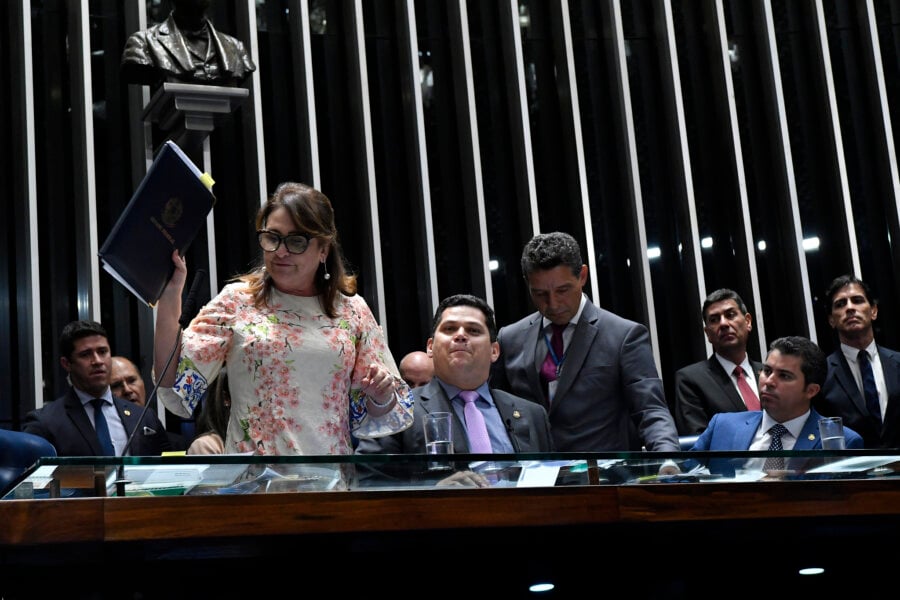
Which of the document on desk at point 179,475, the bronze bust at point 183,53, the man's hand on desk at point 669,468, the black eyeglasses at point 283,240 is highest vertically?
the bronze bust at point 183,53

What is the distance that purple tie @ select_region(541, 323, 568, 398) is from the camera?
3.26 metres

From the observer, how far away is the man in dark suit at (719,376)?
4.53 metres

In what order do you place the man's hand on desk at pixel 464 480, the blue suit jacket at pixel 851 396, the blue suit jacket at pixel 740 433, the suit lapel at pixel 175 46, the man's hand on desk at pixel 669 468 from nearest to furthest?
the man's hand on desk at pixel 464 480 < the man's hand on desk at pixel 669 468 < the blue suit jacket at pixel 740 433 < the blue suit jacket at pixel 851 396 < the suit lapel at pixel 175 46

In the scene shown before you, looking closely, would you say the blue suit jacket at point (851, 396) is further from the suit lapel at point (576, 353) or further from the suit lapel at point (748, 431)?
the suit lapel at point (576, 353)

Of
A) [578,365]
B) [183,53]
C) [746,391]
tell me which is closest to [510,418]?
[578,365]

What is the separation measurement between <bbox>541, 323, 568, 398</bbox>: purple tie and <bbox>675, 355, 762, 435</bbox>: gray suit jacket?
135 centimetres

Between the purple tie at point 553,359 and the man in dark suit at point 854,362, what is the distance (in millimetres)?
1644

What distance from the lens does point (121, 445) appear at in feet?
14.3

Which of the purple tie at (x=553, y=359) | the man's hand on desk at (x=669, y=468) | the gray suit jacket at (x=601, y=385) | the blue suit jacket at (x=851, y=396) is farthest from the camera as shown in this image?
the blue suit jacket at (x=851, y=396)

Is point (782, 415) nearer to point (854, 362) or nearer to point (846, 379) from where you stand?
point (846, 379)

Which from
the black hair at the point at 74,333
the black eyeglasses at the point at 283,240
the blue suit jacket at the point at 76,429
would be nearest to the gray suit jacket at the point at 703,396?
the blue suit jacket at the point at 76,429

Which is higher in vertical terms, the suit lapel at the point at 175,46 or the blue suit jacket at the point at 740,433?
the suit lapel at the point at 175,46

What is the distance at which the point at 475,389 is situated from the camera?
2898 mm

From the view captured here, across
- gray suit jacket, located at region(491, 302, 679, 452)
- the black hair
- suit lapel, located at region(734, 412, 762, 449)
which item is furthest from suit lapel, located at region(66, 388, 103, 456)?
suit lapel, located at region(734, 412, 762, 449)
